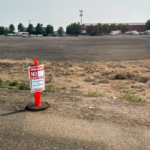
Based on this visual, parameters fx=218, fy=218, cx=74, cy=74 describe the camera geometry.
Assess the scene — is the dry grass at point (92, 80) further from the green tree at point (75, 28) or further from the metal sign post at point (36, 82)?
the green tree at point (75, 28)

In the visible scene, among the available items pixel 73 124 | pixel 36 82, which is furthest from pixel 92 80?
pixel 73 124

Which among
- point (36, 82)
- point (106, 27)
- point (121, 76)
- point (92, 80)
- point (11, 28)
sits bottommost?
point (92, 80)

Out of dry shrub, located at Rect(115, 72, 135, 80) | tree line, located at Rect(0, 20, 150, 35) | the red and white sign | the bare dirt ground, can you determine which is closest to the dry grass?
dry shrub, located at Rect(115, 72, 135, 80)

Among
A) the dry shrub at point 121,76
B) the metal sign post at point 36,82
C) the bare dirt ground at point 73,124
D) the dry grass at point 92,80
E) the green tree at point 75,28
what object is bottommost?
the dry grass at point 92,80

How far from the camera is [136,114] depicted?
5.82 metres

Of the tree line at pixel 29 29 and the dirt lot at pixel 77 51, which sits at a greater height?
the tree line at pixel 29 29

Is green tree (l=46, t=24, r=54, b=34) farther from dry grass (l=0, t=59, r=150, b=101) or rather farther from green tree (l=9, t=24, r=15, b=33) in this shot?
dry grass (l=0, t=59, r=150, b=101)

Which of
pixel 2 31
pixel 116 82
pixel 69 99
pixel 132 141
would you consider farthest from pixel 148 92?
pixel 2 31

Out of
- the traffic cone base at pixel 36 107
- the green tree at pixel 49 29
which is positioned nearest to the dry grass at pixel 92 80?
the traffic cone base at pixel 36 107

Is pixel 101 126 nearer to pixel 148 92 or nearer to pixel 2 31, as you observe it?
pixel 148 92

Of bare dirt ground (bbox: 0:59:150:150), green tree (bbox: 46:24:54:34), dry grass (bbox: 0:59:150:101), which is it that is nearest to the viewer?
bare dirt ground (bbox: 0:59:150:150)

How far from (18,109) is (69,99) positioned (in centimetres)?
182

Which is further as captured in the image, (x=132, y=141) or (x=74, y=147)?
(x=132, y=141)

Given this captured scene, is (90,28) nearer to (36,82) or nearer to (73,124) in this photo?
(36,82)
